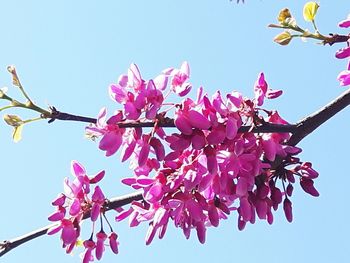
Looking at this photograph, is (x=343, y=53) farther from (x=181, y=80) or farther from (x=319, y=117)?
(x=181, y=80)

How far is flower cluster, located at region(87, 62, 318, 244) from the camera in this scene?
152cm

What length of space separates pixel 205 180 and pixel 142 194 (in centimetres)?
28

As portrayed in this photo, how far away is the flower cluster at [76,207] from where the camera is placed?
5.91 ft

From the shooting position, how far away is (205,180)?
157cm

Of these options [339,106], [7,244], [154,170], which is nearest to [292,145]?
[339,106]

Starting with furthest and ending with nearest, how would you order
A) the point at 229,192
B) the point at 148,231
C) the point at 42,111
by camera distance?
the point at 148,231 < the point at 229,192 < the point at 42,111

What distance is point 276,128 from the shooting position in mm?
1596

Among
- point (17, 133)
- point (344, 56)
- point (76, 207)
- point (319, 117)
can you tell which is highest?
point (344, 56)

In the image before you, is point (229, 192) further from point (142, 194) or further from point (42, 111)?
point (42, 111)

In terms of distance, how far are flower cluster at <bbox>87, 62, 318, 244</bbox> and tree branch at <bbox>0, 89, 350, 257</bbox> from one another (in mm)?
21

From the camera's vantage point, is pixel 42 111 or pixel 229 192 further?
pixel 229 192

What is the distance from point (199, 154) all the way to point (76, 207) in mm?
475

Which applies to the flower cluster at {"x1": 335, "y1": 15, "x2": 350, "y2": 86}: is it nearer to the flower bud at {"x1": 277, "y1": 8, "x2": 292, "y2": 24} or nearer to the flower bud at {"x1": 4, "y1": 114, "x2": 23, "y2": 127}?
the flower bud at {"x1": 277, "y1": 8, "x2": 292, "y2": 24}

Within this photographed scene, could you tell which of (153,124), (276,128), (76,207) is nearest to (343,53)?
(276,128)
